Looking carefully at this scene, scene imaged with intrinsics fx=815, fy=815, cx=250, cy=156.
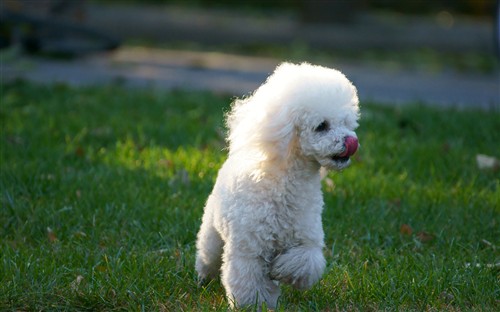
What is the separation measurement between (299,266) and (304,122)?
61 centimetres

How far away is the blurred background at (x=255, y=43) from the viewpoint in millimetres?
10102

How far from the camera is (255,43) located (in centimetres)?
1467

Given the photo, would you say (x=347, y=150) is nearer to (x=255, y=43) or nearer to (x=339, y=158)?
(x=339, y=158)

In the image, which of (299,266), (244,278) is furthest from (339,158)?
(244,278)

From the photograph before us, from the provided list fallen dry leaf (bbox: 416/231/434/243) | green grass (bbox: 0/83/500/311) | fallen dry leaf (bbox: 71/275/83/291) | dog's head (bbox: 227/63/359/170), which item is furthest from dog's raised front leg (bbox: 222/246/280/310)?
fallen dry leaf (bbox: 416/231/434/243)

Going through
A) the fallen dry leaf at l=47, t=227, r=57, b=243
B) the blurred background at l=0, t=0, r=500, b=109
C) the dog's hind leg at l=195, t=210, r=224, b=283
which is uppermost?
the dog's hind leg at l=195, t=210, r=224, b=283

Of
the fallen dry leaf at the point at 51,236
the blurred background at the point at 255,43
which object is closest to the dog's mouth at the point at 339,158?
the fallen dry leaf at the point at 51,236

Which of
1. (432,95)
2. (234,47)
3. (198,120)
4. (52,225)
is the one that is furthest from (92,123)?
(234,47)

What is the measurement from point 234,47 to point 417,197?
9.46 m

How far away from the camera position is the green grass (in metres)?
3.80

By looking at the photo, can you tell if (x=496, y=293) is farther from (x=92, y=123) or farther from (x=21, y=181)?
(x=92, y=123)

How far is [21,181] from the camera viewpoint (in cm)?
525

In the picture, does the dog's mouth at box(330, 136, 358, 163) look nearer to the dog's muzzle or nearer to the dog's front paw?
the dog's muzzle

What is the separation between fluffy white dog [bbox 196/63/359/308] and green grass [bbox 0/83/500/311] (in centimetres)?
24
